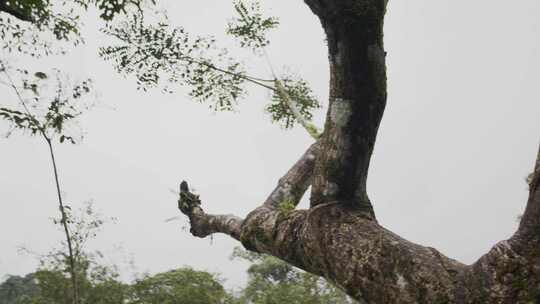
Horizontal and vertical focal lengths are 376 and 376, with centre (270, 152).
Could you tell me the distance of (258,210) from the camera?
4.24 meters

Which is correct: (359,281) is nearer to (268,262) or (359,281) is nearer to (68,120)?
(68,120)

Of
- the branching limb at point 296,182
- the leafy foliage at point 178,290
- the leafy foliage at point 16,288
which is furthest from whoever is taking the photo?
the leafy foliage at point 16,288

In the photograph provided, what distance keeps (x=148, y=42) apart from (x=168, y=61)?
2.09ft

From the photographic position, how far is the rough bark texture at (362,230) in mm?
1953

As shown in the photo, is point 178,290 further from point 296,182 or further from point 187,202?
point 296,182

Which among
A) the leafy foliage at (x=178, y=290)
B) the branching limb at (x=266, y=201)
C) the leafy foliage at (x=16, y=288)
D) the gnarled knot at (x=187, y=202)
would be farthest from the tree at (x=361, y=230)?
the leafy foliage at (x=16, y=288)

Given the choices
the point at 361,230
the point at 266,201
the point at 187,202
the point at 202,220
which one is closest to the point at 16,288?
the point at 187,202

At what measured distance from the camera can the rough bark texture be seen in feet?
6.41

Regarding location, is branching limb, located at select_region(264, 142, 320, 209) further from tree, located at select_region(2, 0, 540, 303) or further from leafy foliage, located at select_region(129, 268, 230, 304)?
leafy foliage, located at select_region(129, 268, 230, 304)

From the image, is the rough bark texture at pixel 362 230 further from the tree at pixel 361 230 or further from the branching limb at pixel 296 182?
the branching limb at pixel 296 182

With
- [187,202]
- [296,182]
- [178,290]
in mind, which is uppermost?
[178,290]

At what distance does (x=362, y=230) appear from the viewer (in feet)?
9.11

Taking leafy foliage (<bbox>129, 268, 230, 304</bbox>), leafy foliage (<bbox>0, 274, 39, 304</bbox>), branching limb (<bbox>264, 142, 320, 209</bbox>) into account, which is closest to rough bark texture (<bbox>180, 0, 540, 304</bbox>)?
branching limb (<bbox>264, 142, 320, 209</bbox>)

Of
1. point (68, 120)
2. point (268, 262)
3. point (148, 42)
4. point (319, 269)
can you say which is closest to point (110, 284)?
point (68, 120)
